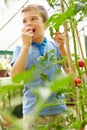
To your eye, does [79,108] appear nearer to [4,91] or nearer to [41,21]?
[4,91]

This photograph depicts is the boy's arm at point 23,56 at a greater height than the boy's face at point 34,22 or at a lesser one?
lesser

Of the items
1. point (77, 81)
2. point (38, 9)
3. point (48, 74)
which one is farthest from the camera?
point (38, 9)

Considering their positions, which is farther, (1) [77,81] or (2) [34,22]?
(2) [34,22]

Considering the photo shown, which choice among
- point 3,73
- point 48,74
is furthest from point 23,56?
point 3,73

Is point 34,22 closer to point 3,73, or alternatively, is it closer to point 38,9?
point 38,9

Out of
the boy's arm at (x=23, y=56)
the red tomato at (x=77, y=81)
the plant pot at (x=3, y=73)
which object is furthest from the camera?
the plant pot at (x=3, y=73)

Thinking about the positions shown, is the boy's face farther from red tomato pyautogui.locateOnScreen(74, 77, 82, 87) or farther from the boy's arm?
red tomato pyautogui.locateOnScreen(74, 77, 82, 87)

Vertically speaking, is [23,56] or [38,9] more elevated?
[38,9]

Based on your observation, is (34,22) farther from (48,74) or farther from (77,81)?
(77,81)

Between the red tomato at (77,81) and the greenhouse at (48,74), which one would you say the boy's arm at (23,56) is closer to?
the greenhouse at (48,74)

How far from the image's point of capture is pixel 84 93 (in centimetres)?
50

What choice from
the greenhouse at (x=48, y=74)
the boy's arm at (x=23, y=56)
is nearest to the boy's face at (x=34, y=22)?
the greenhouse at (x=48, y=74)

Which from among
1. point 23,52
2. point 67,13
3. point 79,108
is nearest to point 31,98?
point 23,52

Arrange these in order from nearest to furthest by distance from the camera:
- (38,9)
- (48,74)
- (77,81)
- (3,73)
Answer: (77,81)
(48,74)
(38,9)
(3,73)
